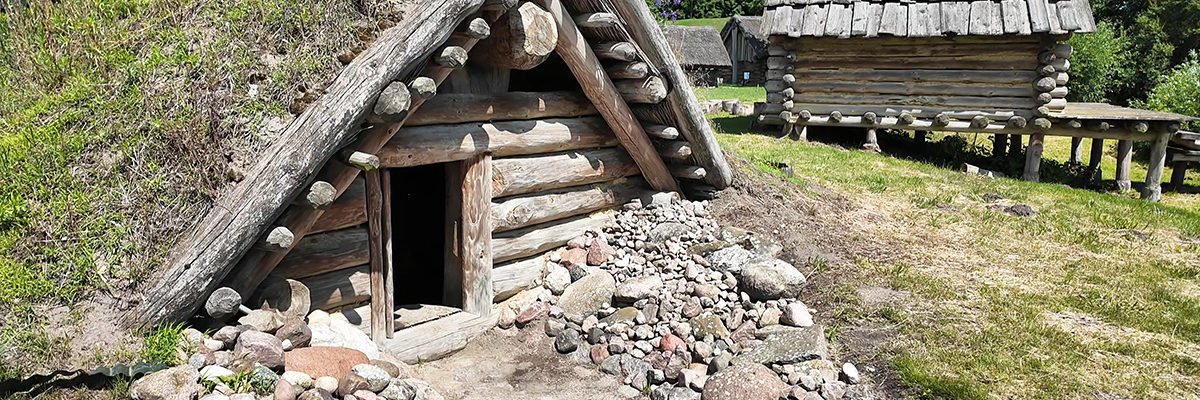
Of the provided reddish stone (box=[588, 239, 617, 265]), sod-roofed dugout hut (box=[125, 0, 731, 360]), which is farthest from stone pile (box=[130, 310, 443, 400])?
reddish stone (box=[588, 239, 617, 265])

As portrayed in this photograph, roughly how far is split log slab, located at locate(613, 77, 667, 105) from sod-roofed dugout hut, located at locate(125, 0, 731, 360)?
19 mm

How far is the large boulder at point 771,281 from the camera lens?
588 centimetres

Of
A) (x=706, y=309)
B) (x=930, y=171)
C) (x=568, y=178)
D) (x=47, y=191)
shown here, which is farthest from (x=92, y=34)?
(x=930, y=171)

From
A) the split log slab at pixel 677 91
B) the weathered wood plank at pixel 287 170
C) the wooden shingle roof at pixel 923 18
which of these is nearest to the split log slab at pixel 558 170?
the split log slab at pixel 677 91

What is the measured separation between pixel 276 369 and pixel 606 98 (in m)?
3.37

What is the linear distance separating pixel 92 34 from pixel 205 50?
3.46 feet

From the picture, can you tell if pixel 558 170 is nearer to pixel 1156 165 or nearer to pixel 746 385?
pixel 746 385

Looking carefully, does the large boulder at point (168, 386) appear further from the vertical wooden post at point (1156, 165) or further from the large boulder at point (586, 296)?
the vertical wooden post at point (1156, 165)

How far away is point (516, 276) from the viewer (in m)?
6.42

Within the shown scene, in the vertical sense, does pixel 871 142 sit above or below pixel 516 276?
above

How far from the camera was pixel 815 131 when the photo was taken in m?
15.6

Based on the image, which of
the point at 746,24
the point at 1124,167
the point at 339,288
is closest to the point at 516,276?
the point at 339,288

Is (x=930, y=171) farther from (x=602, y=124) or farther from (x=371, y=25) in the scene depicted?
(x=371, y=25)

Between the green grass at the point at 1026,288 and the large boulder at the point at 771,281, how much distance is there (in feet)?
1.28
